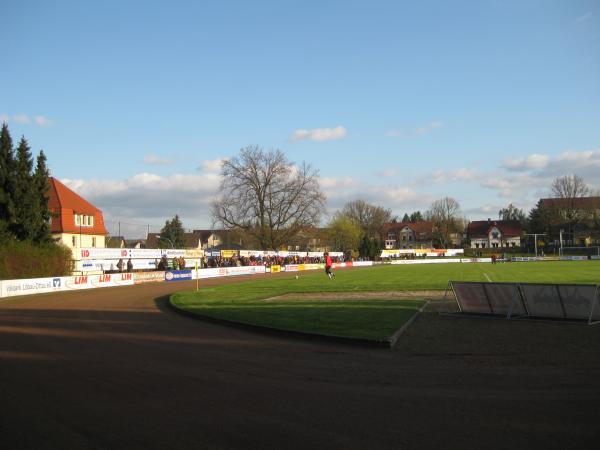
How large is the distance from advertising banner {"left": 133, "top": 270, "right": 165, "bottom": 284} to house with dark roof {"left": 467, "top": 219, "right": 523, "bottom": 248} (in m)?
112

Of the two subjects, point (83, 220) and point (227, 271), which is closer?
point (227, 271)

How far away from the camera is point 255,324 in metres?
14.4

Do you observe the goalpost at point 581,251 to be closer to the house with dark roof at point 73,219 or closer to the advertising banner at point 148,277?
the advertising banner at point 148,277

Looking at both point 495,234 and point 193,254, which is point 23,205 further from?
point 495,234

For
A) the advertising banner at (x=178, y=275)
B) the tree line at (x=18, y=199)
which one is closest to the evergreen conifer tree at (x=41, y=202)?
the tree line at (x=18, y=199)

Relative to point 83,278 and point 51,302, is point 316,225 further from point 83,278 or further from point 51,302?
point 51,302

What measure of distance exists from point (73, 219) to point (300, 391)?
55.5 m

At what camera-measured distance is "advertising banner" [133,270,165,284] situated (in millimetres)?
40031

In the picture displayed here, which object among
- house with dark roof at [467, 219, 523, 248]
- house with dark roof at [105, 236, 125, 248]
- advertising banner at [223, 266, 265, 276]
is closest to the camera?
advertising banner at [223, 266, 265, 276]

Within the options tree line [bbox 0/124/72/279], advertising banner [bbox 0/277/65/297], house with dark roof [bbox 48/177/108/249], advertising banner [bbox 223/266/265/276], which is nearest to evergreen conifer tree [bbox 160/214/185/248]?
house with dark roof [bbox 48/177/108/249]

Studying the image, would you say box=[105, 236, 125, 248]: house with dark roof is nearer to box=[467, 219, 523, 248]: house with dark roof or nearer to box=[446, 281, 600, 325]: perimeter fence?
box=[446, 281, 600, 325]: perimeter fence

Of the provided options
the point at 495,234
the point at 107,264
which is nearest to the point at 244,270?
the point at 107,264

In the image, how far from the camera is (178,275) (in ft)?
145

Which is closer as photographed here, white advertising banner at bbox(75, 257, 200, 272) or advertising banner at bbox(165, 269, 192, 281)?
white advertising banner at bbox(75, 257, 200, 272)
